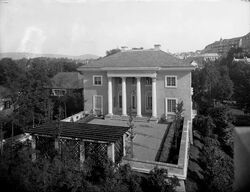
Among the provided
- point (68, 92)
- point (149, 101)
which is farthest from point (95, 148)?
point (68, 92)

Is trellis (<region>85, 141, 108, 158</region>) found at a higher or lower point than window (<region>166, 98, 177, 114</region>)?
lower

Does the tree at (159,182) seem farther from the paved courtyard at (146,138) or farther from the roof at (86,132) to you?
the paved courtyard at (146,138)

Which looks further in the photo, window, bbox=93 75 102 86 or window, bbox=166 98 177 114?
window, bbox=93 75 102 86

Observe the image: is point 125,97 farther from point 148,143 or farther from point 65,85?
point 65,85

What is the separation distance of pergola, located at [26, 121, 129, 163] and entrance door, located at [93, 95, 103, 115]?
10106 mm

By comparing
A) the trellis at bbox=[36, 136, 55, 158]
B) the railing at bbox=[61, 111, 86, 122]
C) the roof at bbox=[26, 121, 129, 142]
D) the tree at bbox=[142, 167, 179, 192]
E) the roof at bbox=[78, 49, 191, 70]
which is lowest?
the tree at bbox=[142, 167, 179, 192]

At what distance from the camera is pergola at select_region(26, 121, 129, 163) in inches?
504

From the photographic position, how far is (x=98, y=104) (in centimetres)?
2509

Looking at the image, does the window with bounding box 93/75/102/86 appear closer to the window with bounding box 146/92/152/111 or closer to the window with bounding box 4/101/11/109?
the window with bounding box 146/92/152/111

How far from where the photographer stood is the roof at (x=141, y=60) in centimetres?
2228

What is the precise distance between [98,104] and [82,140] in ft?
39.7

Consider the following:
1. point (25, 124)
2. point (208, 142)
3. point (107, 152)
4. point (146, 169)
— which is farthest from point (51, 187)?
point (25, 124)

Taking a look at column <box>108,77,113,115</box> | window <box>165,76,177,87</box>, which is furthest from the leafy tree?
column <box>108,77,113,115</box>

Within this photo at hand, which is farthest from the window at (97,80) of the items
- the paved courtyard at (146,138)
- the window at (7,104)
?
the window at (7,104)
